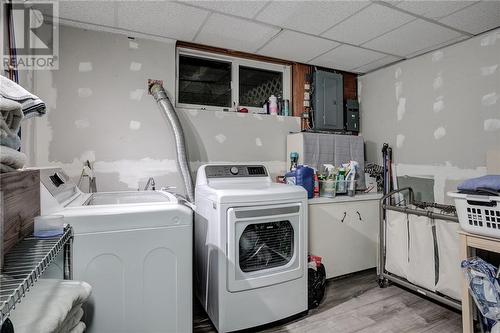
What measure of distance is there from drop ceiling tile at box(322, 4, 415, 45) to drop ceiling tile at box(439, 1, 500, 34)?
13.4 inches

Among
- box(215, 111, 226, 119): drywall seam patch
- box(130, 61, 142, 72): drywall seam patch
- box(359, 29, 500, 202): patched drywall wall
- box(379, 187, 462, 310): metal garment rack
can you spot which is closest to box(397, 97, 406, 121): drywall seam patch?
box(359, 29, 500, 202): patched drywall wall

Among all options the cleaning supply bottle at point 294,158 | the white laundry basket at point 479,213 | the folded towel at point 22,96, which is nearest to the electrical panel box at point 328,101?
the cleaning supply bottle at point 294,158

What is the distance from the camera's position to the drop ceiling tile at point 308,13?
1.98 meters

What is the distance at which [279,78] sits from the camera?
10.9ft

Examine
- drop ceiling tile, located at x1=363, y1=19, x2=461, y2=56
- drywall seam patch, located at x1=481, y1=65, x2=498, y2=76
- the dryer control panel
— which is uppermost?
drop ceiling tile, located at x1=363, y1=19, x2=461, y2=56

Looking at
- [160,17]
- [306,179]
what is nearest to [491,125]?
[306,179]

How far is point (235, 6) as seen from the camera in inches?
79.5

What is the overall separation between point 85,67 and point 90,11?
0.49 meters

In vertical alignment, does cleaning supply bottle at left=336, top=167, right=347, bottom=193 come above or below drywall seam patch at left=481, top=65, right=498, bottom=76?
below

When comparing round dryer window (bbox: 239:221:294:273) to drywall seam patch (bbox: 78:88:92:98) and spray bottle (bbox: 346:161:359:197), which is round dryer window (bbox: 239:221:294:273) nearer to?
spray bottle (bbox: 346:161:359:197)

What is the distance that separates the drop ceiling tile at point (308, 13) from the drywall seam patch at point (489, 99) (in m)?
1.44

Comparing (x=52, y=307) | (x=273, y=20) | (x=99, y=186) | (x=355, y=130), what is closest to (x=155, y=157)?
(x=99, y=186)

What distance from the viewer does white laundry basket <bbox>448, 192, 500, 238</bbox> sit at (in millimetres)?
1573

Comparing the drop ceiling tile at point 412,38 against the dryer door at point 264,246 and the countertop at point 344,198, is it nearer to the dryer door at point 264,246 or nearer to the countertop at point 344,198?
the countertop at point 344,198
